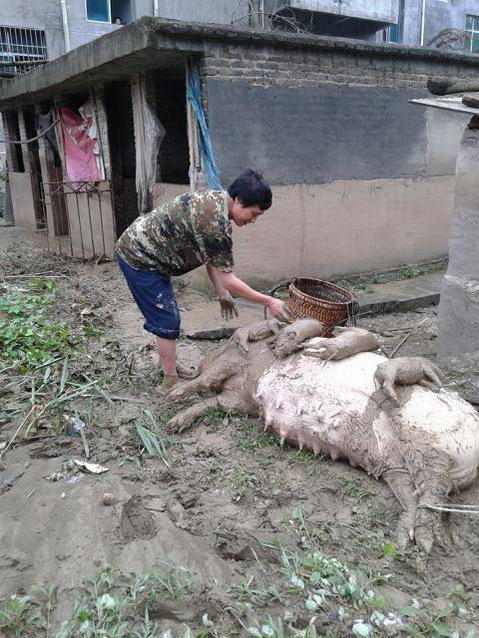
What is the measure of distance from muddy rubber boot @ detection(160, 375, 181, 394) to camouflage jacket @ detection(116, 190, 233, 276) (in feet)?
2.53

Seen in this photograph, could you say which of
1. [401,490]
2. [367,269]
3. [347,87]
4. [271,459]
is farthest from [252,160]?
[401,490]

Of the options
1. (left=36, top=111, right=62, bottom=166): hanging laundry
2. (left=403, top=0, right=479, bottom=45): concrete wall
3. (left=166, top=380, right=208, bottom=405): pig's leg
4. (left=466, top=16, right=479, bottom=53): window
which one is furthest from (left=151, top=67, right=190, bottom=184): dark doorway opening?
(left=466, top=16, right=479, bottom=53): window

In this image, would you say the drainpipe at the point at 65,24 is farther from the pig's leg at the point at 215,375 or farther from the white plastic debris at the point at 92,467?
the white plastic debris at the point at 92,467

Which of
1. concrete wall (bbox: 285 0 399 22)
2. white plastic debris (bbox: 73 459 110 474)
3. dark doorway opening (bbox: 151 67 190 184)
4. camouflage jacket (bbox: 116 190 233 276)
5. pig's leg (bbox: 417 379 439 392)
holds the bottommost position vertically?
white plastic debris (bbox: 73 459 110 474)

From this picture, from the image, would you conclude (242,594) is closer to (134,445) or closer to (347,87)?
(134,445)

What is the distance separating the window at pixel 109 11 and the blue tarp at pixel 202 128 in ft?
45.5

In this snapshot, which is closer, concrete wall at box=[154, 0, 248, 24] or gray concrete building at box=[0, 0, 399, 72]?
gray concrete building at box=[0, 0, 399, 72]

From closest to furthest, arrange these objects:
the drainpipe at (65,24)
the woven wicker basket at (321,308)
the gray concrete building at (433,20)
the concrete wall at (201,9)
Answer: the woven wicker basket at (321,308), the drainpipe at (65,24), the concrete wall at (201,9), the gray concrete building at (433,20)

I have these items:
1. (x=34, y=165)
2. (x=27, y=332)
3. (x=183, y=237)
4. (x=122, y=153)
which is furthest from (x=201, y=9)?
(x=183, y=237)

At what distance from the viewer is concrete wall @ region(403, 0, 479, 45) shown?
2055 centimetres

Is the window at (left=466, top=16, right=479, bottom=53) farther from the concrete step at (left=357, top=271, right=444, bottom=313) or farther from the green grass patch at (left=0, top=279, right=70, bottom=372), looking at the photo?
the green grass patch at (left=0, top=279, right=70, bottom=372)

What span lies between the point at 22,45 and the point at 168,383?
54.5 feet

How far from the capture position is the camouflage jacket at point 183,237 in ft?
11.3

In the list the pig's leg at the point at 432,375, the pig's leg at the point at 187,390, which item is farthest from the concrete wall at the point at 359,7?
the pig's leg at the point at 432,375
